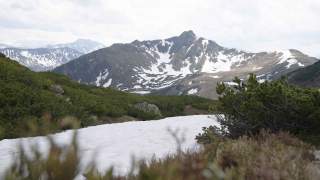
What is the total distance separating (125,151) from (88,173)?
649cm

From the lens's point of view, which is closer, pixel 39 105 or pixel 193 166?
pixel 193 166

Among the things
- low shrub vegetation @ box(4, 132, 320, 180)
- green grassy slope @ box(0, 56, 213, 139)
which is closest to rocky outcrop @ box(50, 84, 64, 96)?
green grassy slope @ box(0, 56, 213, 139)

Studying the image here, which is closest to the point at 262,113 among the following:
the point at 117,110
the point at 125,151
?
the point at 125,151

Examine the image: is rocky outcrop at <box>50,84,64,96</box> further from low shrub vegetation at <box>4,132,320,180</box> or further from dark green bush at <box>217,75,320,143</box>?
low shrub vegetation at <box>4,132,320,180</box>

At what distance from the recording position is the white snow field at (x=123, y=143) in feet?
25.9

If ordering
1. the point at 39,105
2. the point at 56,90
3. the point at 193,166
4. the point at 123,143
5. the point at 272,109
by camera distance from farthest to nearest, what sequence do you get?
1. the point at 56,90
2. the point at 39,105
3. the point at 123,143
4. the point at 272,109
5. the point at 193,166

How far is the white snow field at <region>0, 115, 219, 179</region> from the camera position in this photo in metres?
7.90

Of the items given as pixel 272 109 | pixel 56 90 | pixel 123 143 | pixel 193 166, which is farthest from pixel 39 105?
pixel 193 166

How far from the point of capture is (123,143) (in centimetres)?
1016

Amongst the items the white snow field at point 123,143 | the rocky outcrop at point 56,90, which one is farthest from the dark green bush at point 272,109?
the rocky outcrop at point 56,90

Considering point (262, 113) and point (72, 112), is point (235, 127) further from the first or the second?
point (72, 112)

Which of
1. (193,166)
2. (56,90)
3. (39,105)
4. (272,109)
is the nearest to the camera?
(193,166)

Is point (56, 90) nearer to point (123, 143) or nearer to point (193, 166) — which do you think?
point (123, 143)

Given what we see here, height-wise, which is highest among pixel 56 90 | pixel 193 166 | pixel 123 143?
pixel 193 166
